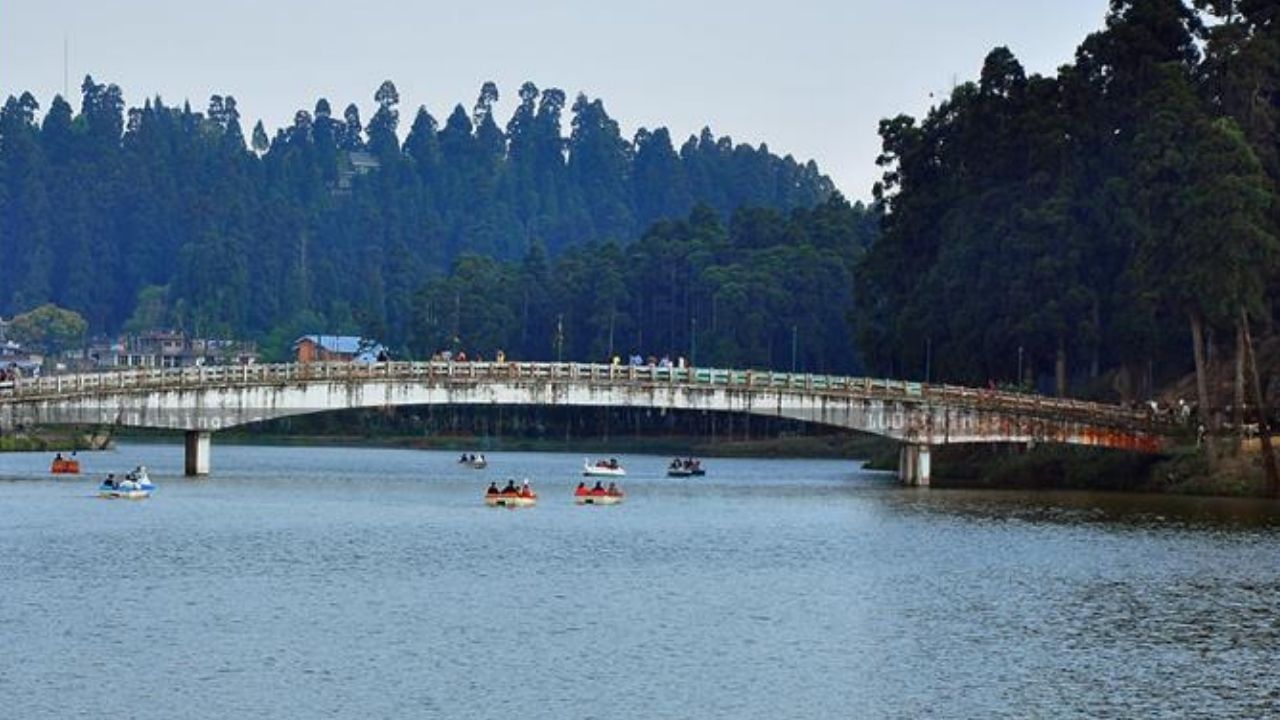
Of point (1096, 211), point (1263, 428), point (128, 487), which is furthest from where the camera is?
point (1096, 211)

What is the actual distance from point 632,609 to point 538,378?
59.8 meters

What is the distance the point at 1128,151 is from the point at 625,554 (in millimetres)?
63733

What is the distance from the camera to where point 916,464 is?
140000 mm

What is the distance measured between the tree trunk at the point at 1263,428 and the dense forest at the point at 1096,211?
1.32m

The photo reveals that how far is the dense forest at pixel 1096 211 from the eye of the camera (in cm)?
12656

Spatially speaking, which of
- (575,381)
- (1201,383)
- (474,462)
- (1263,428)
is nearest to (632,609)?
(575,381)

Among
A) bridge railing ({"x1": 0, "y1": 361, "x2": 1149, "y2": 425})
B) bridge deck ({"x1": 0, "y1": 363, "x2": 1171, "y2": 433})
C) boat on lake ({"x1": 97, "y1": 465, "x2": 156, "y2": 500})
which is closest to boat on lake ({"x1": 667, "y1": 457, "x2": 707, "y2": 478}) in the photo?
bridge deck ({"x1": 0, "y1": 363, "x2": 1171, "y2": 433})

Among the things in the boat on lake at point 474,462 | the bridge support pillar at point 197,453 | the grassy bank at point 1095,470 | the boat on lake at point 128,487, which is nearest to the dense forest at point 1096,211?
the grassy bank at point 1095,470

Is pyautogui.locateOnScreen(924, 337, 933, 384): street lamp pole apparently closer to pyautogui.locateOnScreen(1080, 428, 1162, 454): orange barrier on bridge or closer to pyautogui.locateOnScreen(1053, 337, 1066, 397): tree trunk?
pyautogui.locateOnScreen(1053, 337, 1066, 397): tree trunk

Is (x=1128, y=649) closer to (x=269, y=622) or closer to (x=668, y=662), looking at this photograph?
(x=668, y=662)

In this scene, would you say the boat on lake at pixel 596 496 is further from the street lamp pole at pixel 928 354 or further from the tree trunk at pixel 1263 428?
the street lamp pole at pixel 928 354

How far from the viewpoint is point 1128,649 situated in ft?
220

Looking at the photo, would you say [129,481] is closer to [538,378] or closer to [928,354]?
[538,378]

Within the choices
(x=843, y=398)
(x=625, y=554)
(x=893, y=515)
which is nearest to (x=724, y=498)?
(x=843, y=398)
